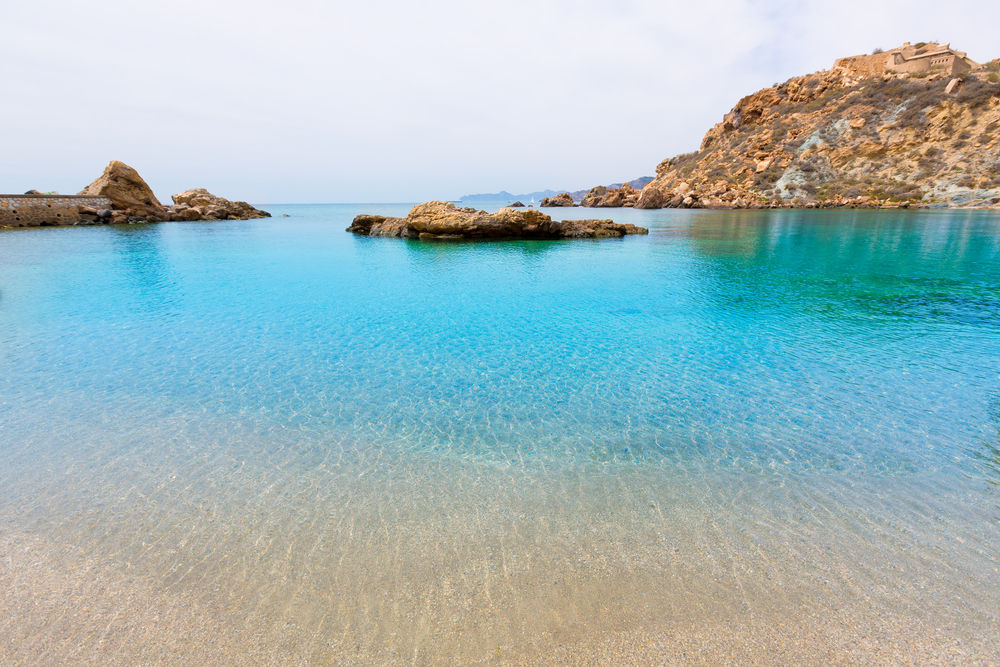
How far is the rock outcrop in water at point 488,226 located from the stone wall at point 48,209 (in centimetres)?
3744

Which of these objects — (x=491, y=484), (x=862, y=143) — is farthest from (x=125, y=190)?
(x=862, y=143)

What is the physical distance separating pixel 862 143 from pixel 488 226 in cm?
6957

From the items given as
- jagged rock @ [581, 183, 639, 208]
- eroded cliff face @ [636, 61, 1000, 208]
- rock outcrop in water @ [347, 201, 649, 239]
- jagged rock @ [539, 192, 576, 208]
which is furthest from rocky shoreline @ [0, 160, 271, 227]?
eroded cliff face @ [636, 61, 1000, 208]

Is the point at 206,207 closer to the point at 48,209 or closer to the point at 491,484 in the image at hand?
the point at 48,209

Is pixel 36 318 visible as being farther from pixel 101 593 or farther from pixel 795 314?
pixel 795 314

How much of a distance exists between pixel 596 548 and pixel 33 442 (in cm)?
670

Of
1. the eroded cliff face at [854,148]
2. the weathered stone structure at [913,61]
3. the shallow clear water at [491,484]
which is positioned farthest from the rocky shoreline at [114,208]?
the weathered stone structure at [913,61]

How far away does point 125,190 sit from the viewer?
166ft

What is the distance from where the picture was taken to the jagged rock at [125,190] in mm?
49250

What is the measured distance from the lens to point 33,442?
5.14 meters

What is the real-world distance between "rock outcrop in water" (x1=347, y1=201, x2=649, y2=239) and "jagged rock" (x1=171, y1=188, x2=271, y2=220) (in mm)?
39440

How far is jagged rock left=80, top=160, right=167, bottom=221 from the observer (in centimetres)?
4925

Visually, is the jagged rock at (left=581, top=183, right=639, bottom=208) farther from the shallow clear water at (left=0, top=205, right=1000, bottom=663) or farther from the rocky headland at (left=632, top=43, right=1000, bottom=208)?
the shallow clear water at (left=0, top=205, right=1000, bottom=663)

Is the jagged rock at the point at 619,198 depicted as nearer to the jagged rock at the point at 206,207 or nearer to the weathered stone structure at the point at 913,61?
the weathered stone structure at the point at 913,61
